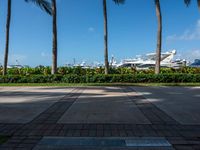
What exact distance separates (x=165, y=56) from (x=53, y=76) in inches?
1743

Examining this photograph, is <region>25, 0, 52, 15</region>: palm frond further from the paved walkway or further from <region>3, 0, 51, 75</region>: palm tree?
the paved walkway

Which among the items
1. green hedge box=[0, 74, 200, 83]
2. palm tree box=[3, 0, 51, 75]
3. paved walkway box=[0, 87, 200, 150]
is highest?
palm tree box=[3, 0, 51, 75]

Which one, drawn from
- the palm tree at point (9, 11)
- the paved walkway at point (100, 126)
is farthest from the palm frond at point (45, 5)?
the paved walkway at point (100, 126)

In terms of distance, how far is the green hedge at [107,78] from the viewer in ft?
80.2

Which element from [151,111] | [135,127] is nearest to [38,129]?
[135,127]

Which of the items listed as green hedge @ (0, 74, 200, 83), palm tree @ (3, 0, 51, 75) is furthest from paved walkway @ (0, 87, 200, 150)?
palm tree @ (3, 0, 51, 75)

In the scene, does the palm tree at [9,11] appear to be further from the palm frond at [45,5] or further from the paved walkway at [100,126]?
the paved walkway at [100,126]

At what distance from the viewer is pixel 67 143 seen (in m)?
5.88

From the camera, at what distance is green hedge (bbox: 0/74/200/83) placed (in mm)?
24438

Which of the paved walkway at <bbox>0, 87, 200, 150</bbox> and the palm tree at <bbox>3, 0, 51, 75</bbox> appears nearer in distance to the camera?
the paved walkway at <bbox>0, 87, 200, 150</bbox>

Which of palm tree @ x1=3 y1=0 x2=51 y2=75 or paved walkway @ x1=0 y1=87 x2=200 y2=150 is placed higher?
palm tree @ x1=3 y1=0 x2=51 y2=75

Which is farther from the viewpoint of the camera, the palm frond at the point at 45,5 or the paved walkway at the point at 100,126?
the palm frond at the point at 45,5

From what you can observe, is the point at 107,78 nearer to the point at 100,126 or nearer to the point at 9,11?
the point at 9,11

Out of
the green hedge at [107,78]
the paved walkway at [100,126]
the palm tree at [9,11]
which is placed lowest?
the paved walkway at [100,126]
